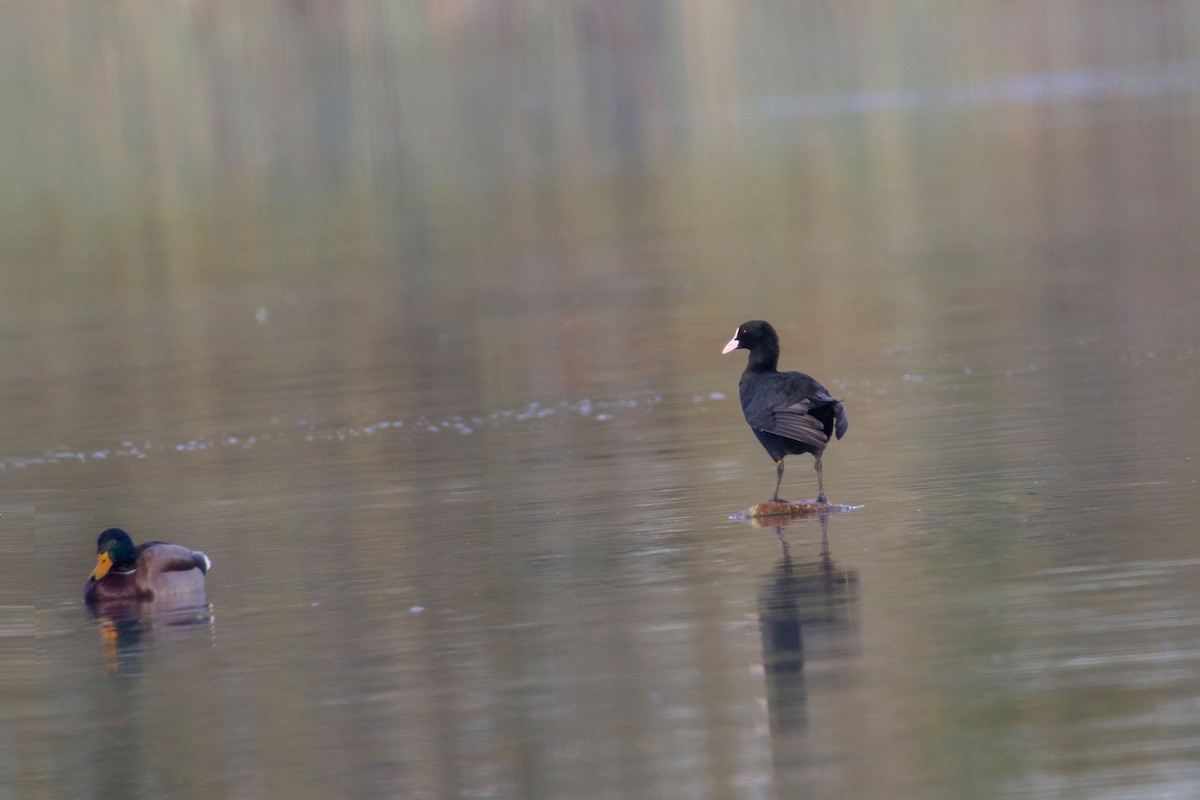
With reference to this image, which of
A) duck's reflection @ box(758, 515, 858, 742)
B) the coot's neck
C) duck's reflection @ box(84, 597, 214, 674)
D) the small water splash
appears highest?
the coot's neck

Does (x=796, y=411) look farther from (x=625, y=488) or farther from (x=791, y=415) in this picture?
(x=625, y=488)

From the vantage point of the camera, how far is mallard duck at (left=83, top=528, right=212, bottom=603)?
11523 millimetres

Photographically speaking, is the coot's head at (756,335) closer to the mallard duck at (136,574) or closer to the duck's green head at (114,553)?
the mallard duck at (136,574)

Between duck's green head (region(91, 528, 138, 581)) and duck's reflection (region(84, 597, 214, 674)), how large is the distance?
17 cm

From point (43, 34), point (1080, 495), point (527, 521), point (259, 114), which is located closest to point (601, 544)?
point (527, 521)

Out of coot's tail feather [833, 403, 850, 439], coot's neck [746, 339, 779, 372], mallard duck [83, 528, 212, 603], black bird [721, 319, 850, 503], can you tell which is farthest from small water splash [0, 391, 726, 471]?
mallard duck [83, 528, 212, 603]

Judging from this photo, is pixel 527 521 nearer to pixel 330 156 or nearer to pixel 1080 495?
pixel 1080 495

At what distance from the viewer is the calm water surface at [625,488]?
8.41 meters

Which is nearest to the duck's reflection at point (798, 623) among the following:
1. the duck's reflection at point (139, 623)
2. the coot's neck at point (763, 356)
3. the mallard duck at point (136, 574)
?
the coot's neck at point (763, 356)

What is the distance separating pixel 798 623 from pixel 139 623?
3479mm

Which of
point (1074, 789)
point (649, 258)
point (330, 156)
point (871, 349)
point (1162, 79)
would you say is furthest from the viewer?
point (330, 156)

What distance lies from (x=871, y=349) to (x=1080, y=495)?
790 centimetres

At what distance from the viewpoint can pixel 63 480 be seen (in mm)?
16562

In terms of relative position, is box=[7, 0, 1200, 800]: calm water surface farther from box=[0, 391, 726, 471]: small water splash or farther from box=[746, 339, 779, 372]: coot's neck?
box=[746, 339, 779, 372]: coot's neck
